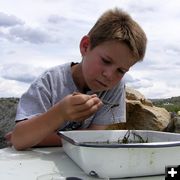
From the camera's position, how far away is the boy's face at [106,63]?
62.6 inches

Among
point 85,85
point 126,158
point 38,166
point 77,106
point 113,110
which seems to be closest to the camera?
point 126,158

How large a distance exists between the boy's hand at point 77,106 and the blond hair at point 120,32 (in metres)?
0.46

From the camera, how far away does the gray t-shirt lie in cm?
164

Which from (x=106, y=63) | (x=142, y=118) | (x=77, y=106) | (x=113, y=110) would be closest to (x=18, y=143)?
(x=77, y=106)

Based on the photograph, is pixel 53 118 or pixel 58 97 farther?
pixel 58 97

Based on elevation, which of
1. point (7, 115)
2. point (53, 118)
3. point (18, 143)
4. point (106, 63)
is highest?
point (106, 63)

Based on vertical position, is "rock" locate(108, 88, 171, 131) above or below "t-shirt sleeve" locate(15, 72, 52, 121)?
below

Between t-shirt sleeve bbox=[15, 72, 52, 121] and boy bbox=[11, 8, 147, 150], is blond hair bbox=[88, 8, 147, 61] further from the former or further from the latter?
t-shirt sleeve bbox=[15, 72, 52, 121]

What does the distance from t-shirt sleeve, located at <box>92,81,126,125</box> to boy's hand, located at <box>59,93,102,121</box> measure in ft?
2.15

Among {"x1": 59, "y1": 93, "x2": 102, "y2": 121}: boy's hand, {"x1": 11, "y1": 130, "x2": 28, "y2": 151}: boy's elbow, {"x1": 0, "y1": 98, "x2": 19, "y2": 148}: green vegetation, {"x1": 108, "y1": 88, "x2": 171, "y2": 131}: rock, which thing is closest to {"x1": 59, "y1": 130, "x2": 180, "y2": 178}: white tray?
{"x1": 59, "y1": 93, "x2": 102, "y2": 121}: boy's hand

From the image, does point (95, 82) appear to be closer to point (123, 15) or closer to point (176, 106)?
point (123, 15)

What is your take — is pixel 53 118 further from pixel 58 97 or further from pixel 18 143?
pixel 58 97

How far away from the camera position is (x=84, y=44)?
5.93 ft

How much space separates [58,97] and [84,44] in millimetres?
304
